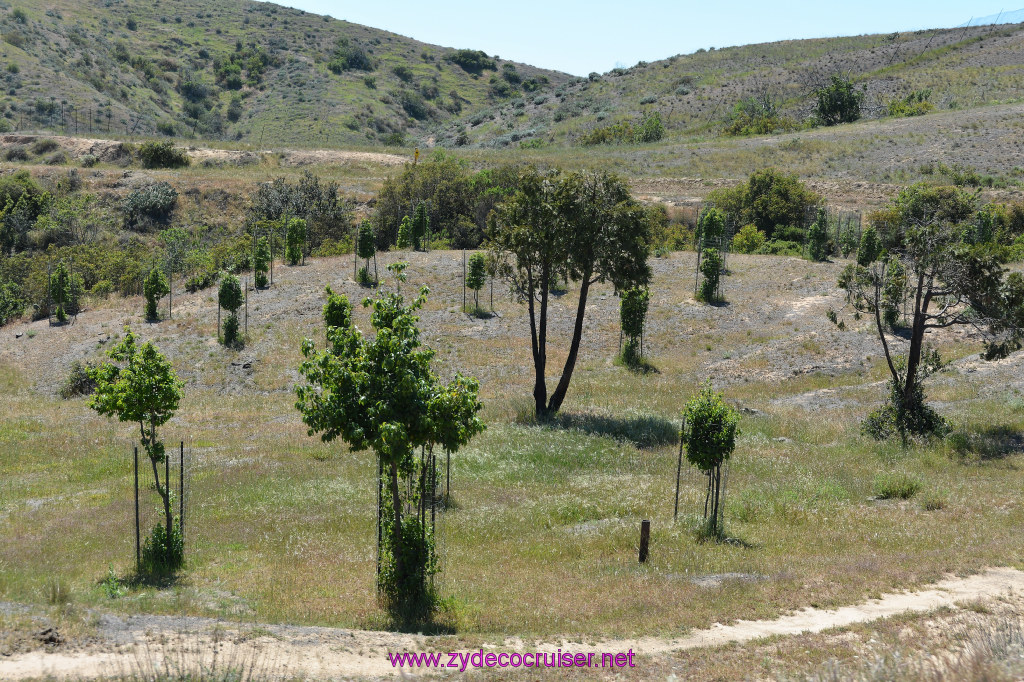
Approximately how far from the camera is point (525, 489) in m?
22.2

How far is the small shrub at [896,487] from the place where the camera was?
2059 centimetres

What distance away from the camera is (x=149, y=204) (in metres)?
74.9

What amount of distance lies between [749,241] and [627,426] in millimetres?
37803

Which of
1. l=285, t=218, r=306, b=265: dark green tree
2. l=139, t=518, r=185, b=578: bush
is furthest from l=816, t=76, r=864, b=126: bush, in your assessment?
l=139, t=518, r=185, b=578: bush

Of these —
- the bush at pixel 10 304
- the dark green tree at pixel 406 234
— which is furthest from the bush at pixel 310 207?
the bush at pixel 10 304

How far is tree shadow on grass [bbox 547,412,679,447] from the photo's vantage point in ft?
88.3

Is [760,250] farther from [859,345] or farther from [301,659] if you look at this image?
[301,659]

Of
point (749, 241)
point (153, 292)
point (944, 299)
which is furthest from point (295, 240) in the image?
point (944, 299)

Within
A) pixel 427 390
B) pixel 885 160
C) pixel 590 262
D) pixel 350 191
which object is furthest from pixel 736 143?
pixel 427 390

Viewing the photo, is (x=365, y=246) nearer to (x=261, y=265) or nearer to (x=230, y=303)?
(x=261, y=265)

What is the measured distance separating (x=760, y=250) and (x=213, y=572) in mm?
52633

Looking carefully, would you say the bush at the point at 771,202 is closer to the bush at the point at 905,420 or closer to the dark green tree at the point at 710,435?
the bush at the point at 905,420

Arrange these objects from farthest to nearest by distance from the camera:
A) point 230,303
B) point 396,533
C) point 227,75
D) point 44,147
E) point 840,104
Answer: point 227,75
point 840,104
point 44,147
point 230,303
point 396,533

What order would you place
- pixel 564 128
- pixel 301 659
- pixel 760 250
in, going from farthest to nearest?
pixel 564 128
pixel 760 250
pixel 301 659
